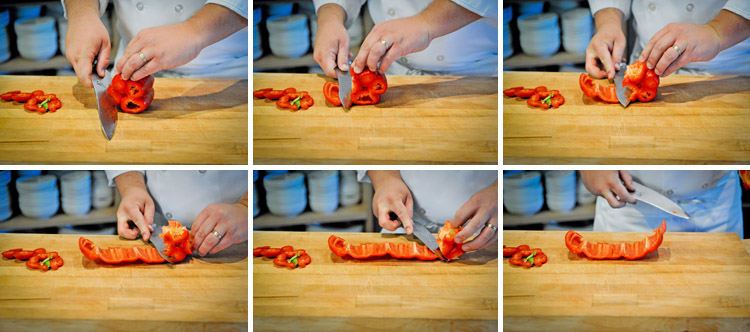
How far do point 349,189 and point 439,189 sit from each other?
22 cm

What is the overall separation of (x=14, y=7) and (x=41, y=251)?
1.96 ft

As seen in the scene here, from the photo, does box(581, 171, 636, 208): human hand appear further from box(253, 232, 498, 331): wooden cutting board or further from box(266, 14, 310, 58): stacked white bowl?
box(266, 14, 310, 58): stacked white bowl

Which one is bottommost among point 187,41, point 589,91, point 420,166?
point 420,166

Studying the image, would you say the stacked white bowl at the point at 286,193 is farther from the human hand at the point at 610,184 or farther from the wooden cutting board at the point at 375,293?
the human hand at the point at 610,184

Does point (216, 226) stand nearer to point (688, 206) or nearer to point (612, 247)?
point (612, 247)

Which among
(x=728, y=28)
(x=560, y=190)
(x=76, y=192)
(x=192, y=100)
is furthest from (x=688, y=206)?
(x=76, y=192)

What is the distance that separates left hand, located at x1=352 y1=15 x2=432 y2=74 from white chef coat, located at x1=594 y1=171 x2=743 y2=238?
0.59 m

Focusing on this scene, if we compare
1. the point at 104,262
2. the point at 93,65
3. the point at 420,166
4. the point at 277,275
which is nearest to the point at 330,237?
the point at 277,275

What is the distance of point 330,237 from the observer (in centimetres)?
188

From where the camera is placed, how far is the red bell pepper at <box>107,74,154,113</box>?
1.78m

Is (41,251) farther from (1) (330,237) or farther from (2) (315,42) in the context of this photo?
(2) (315,42)

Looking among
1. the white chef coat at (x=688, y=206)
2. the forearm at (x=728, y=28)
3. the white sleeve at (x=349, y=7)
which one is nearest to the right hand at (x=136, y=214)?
the white sleeve at (x=349, y=7)

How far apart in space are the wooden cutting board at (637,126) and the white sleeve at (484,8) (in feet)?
0.46

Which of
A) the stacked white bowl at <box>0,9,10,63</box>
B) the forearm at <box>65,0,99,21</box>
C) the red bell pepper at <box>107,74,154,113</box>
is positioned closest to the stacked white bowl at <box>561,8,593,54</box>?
the red bell pepper at <box>107,74,154,113</box>
